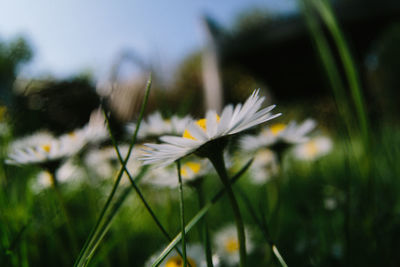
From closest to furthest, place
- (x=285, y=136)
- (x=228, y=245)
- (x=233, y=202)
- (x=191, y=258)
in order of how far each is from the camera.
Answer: (x=233, y=202) < (x=191, y=258) < (x=285, y=136) < (x=228, y=245)

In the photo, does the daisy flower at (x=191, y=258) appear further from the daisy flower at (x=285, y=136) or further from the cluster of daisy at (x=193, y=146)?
the daisy flower at (x=285, y=136)

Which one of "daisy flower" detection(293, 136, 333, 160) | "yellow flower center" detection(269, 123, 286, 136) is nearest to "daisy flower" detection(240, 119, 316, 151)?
"yellow flower center" detection(269, 123, 286, 136)

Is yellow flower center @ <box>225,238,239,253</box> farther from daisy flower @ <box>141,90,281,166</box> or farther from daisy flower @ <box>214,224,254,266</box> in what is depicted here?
daisy flower @ <box>141,90,281,166</box>

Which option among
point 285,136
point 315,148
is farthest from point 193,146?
point 315,148

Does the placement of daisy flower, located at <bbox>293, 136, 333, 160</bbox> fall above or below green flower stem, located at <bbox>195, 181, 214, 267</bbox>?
below

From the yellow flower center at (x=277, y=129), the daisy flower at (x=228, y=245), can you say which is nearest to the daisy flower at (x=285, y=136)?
the yellow flower center at (x=277, y=129)

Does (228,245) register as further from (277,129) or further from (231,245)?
(277,129)
